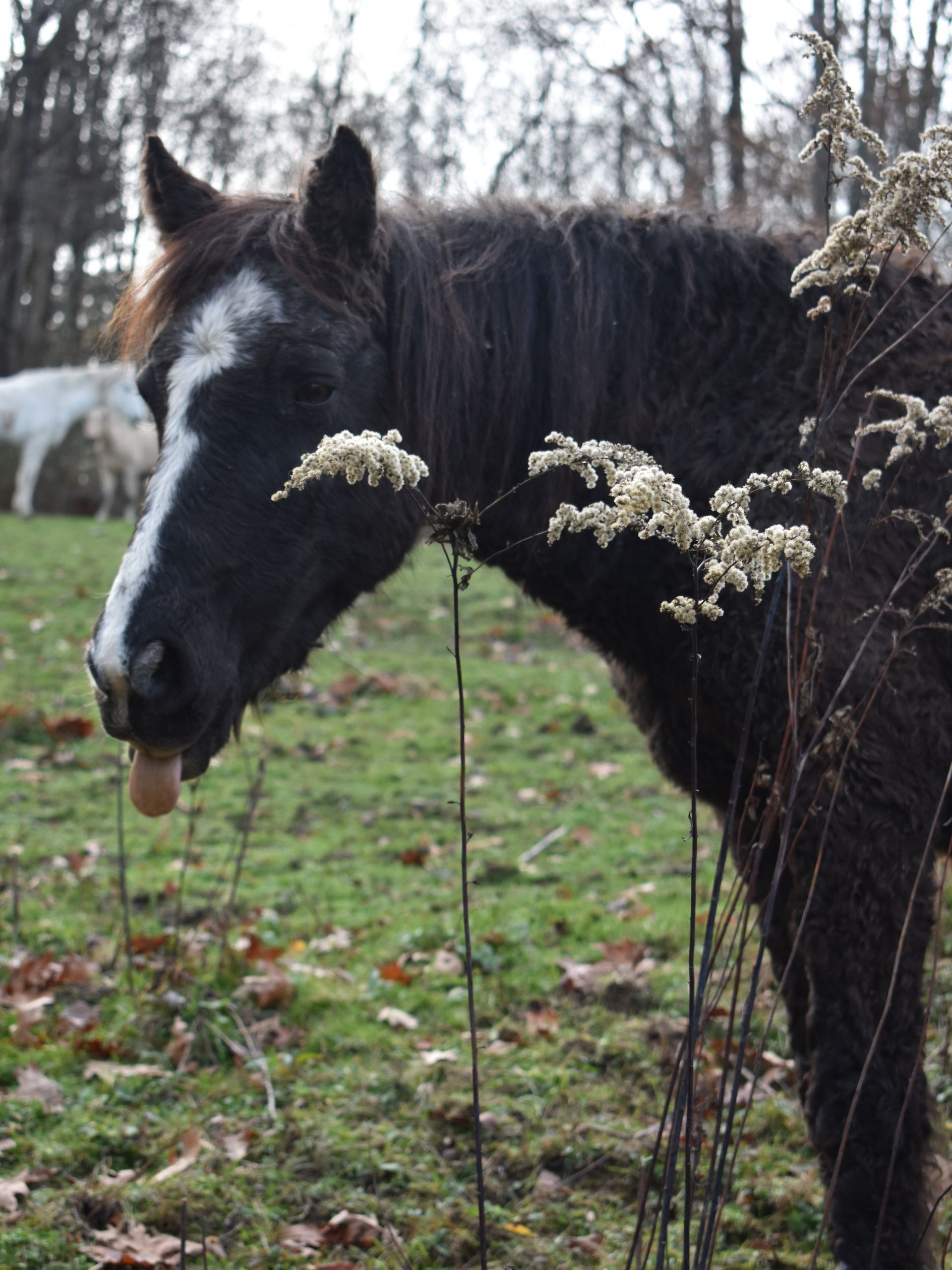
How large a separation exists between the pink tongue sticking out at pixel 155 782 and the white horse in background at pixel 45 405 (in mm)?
14192

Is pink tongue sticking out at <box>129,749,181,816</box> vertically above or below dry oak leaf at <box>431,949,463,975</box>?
above

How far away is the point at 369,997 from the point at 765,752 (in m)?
2.18

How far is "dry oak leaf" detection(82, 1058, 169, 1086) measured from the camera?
125 inches

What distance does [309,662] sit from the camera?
2840 millimetres

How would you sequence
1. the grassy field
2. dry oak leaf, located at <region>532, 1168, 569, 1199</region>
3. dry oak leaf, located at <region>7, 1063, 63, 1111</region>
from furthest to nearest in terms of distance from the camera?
dry oak leaf, located at <region>7, 1063, 63, 1111</region>, dry oak leaf, located at <region>532, 1168, 569, 1199</region>, the grassy field

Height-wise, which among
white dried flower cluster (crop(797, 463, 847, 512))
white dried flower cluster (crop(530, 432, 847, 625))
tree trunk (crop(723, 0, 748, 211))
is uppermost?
tree trunk (crop(723, 0, 748, 211))

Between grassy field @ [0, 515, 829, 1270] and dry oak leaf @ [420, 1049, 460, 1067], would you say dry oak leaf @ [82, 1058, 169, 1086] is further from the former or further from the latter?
dry oak leaf @ [420, 1049, 460, 1067]

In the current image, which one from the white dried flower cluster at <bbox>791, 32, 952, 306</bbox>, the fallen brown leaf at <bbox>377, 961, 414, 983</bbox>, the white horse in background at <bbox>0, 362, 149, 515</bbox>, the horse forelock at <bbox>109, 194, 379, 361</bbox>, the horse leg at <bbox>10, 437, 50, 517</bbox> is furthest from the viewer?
the horse leg at <bbox>10, 437, 50, 517</bbox>

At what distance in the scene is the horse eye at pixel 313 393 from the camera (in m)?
2.40

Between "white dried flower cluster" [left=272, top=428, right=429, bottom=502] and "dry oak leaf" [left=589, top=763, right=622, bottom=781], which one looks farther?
"dry oak leaf" [left=589, top=763, right=622, bottom=781]

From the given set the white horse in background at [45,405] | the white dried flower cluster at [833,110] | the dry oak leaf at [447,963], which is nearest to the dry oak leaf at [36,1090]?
the dry oak leaf at [447,963]

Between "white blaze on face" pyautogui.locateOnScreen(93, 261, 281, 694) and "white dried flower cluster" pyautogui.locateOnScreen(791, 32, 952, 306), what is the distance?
4.12 feet

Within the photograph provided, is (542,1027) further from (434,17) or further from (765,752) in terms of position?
(434,17)

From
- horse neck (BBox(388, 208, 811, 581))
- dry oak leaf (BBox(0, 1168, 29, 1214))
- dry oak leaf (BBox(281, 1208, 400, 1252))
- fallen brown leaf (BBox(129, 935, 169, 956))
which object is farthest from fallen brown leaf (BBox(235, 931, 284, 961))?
horse neck (BBox(388, 208, 811, 581))
